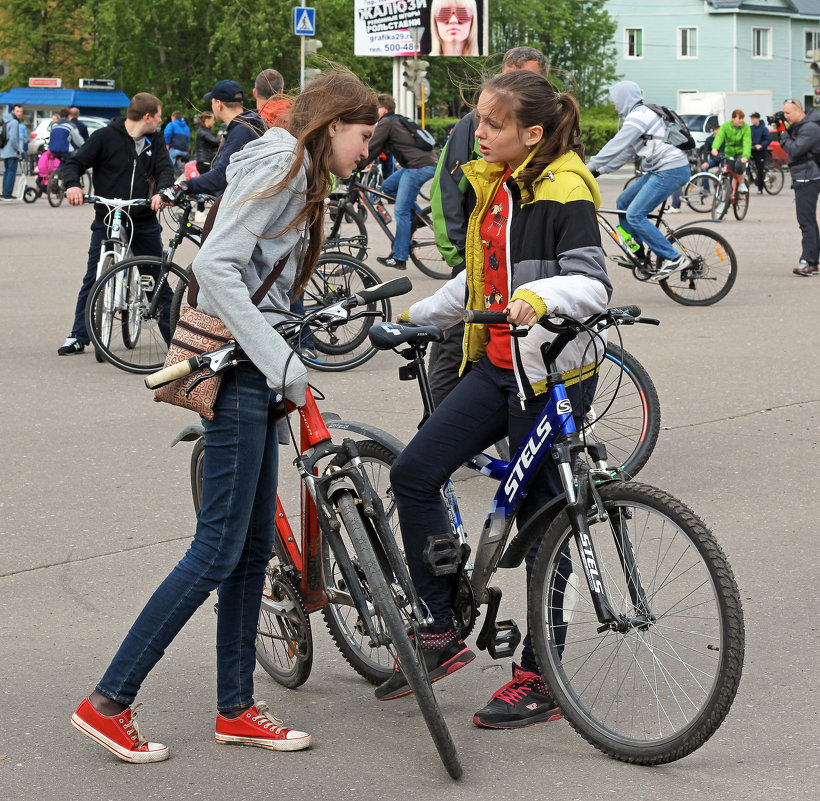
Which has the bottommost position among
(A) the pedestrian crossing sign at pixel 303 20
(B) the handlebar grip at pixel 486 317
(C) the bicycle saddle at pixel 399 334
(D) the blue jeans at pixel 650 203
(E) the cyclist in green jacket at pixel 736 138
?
(C) the bicycle saddle at pixel 399 334

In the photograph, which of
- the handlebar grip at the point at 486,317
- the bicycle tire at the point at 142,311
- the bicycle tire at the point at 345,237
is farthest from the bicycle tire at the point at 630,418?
the bicycle tire at the point at 345,237

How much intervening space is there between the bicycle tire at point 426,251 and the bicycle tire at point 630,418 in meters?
7.38

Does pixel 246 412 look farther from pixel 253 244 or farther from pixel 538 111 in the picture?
pixel 538 111

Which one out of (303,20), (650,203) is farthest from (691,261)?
(303,20)

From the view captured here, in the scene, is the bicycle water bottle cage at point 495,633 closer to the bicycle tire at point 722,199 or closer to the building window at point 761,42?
the bicycle tire at point 722,199

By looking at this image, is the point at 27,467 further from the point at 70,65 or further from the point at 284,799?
the point at 70,65

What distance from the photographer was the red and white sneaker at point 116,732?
355cm

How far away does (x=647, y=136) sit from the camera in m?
11.9

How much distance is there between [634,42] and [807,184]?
2551 inches

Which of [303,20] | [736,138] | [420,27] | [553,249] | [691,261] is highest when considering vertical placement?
[420,27]

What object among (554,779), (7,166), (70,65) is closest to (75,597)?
(554,779)

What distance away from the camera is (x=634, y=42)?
76375mm

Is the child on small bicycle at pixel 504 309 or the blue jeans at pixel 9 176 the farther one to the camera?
the blue jeans at pixel 9 176

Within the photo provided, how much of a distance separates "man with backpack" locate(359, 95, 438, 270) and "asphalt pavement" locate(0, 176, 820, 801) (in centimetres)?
372
